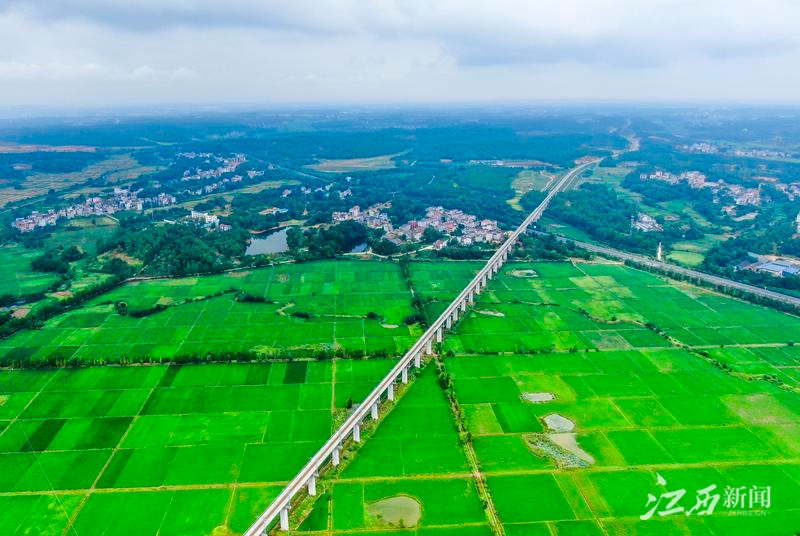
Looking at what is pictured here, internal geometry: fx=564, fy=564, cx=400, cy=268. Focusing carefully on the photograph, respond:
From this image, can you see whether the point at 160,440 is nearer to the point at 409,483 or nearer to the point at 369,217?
the point at 409,483

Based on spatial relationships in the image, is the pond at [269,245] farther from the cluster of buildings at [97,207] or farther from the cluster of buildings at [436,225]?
the cluster of buildings at [97,207]

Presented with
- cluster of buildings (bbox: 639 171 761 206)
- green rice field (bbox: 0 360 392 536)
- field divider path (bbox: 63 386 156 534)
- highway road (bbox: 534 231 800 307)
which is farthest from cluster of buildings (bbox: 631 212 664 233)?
field divider path (bbox: 63 386 156 534)

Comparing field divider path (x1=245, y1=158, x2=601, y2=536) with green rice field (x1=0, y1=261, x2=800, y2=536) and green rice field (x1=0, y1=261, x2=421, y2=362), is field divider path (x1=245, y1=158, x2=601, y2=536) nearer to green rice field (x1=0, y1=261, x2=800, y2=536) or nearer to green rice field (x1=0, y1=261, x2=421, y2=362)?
green rice field (x1=0, y1=261, x2=800, y2=536)

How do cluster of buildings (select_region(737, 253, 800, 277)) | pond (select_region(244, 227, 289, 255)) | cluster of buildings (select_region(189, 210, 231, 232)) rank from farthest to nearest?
cluster of buildings (select_region(189, 210, 231, 232)), pond (select_region(244, 227, 289, 255)), cluster of buildings (select_region(737, 253, 800, 277))

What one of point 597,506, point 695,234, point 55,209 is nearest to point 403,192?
point 695,234

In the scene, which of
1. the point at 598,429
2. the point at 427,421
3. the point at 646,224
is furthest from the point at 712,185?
the point at 427,421
